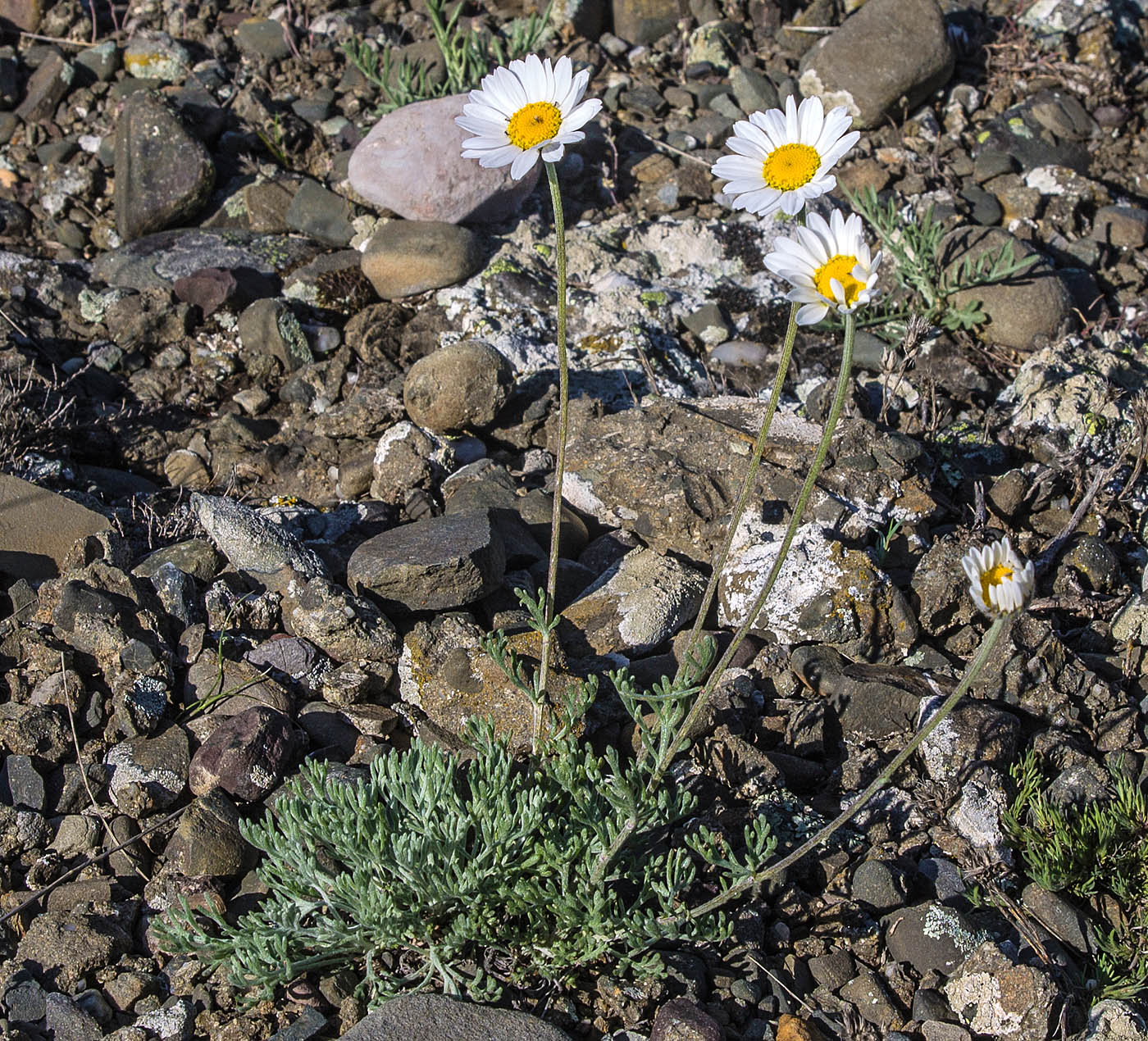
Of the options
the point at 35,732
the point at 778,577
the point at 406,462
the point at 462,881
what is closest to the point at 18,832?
the point at 35,732

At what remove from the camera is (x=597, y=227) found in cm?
574

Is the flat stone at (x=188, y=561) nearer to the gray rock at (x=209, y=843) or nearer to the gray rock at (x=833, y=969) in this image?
the gray rock at (x=209, y=843)

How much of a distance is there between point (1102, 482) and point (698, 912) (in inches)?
99.7

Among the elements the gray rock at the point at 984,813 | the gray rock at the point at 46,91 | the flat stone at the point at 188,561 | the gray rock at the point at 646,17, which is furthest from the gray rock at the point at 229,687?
the gray rock at the point at 646,17

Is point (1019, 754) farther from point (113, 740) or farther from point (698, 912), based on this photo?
point (113, 740)

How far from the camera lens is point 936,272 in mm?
5156

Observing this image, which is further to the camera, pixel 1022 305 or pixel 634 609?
pixel 1022 305

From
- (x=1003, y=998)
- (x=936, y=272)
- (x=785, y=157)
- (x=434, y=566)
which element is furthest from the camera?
(x=936, y=272)

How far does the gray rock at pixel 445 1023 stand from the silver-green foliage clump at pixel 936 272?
11.8 ft

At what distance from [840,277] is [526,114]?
2.94 feet

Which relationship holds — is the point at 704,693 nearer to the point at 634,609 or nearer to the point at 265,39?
the point at 634,609

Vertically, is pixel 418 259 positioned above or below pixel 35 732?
above

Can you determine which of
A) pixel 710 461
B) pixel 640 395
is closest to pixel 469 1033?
pixel 710 461

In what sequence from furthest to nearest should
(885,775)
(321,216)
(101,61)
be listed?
1. (101,61)
2. (321,216)
3. (885,775)
